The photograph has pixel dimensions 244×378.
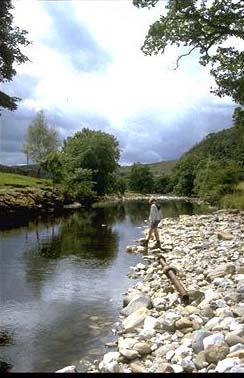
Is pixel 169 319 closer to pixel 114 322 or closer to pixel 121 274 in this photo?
pixel 114 322

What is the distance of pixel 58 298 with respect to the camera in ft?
48.1

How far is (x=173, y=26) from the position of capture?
72.4 feet

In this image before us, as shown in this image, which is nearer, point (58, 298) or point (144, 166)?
point (58, 298)

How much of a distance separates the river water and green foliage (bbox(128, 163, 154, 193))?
153523 millimetres

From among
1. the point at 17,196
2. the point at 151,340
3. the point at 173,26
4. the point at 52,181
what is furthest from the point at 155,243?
the point at 52,181

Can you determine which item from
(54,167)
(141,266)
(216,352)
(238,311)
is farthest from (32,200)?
(216,352)

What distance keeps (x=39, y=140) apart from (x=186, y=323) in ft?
300

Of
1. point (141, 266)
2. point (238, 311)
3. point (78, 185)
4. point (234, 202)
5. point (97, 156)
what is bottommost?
point (141, 266)

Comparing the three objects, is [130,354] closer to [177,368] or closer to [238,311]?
[177,368]

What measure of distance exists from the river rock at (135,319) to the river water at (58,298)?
1.27 ft

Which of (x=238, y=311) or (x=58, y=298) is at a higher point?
(x=238, y=311)

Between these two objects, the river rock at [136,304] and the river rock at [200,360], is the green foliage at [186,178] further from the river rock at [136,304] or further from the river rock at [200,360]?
the river rock at [200,360]

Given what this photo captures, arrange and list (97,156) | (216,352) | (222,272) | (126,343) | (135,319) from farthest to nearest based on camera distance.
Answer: (97,156)
(222,272)
(135,319)
(126,343)
(216,352)

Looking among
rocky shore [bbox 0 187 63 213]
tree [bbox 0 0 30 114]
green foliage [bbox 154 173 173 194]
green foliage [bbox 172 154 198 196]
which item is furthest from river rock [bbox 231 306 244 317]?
green foliage [bbox 154 173 173 194]
